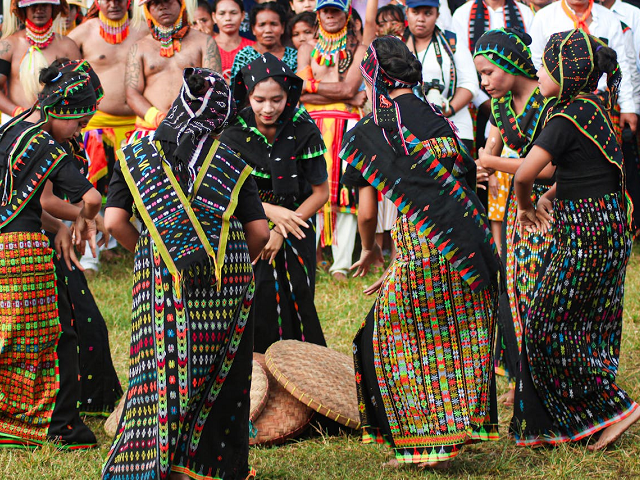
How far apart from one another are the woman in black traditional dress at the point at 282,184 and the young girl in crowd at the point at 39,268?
2.94 feet

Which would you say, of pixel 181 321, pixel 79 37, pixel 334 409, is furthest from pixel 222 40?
pixel 181 321

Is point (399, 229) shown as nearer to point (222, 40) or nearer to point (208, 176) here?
point (208, 176)

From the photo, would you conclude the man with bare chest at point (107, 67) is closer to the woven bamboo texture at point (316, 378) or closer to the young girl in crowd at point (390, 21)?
the young girl in crowd at point (390, 21)

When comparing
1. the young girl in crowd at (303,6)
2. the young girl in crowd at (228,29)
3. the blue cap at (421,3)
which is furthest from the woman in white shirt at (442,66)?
the young girl in crowd at (228,29)

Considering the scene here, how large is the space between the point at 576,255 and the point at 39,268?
107 inches

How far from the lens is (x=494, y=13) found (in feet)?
28.8

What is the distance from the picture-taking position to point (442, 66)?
830 centimetres

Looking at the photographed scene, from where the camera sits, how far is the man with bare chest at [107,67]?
28.6 feet

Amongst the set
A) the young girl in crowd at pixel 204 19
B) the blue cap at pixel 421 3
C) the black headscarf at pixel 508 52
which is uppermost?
the young girl in crowd at pixel 204 19

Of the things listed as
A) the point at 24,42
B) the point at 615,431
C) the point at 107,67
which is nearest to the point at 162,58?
the point at 107,67

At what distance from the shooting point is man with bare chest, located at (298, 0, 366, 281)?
846 centimetres

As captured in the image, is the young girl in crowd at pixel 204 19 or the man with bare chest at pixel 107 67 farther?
the young girl in crowd at pixel 204 19

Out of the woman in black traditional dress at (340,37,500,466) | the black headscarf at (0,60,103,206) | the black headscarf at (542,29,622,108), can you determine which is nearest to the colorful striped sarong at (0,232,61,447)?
the black headscarf at (0,60,103,206)

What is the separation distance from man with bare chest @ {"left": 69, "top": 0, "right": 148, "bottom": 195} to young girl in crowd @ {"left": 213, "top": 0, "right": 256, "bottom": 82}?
0.79m
